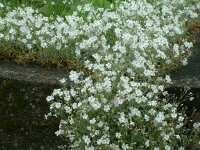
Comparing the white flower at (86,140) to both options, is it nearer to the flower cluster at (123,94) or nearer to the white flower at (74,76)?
the flower cluster at (123,94)

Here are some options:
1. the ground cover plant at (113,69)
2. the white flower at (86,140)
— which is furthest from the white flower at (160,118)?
the white flower at (86,140)

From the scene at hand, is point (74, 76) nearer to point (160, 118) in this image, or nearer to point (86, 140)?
point (86, 140)

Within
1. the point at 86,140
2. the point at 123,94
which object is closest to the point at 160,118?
the point at 123,94

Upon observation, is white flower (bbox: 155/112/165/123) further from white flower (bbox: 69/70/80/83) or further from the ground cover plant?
white flower (bbox: 69/70/80/83)

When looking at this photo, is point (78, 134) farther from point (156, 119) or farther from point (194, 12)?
point (194, 12)

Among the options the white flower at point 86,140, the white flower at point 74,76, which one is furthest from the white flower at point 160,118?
the white flower at point 74,76

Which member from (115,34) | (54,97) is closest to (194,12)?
(115,34)

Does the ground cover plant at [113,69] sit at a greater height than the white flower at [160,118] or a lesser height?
greater

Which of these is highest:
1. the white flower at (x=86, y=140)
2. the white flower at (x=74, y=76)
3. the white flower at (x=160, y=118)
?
the white flower at (x=74, y=76)

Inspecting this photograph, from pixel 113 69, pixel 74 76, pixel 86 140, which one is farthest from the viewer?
pixel 113 69

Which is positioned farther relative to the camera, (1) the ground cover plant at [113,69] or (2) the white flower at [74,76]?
(2) the white flower at [74,76]
